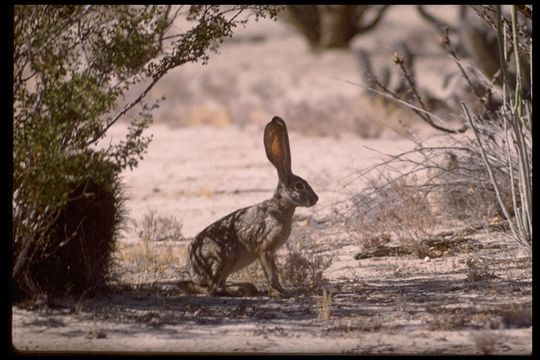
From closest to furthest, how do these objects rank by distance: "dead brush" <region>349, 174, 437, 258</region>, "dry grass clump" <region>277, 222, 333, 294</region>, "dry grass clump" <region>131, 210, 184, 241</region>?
"dry grass clump" <region>277, 222, 333, 294</region> → "dead brush" <region>349, 174, 437, 258</region> → "dry grass clump" <region>131, 210, 184, 241</region>

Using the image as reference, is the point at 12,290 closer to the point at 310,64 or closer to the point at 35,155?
the point at 35,155

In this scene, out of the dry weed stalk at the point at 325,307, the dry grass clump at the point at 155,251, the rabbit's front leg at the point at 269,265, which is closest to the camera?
the dry weed stalk at the point at 325,307

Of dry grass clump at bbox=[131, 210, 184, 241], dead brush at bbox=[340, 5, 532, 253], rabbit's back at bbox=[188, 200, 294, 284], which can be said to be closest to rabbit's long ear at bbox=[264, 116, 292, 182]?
rabbit's back at bbox=[188, 200, 294, 284]

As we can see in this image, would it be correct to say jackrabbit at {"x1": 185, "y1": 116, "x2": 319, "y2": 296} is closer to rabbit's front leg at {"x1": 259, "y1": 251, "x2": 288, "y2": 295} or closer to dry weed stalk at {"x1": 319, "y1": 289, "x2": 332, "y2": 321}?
rabbit's front leg at {"x1": 259, "y1": 251, "x2": 288, "y2": 295}

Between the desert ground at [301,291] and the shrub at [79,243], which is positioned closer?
the desert ground at [301,291]

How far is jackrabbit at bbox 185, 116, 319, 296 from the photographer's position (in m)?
7.79

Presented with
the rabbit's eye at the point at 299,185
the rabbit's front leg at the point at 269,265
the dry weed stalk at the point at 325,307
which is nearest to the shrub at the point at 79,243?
the rabbit's front leg at the point at 269,265

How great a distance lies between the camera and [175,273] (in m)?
8.67

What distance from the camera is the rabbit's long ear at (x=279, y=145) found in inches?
307

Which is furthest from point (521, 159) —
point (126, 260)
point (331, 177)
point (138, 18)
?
point (331, 177)

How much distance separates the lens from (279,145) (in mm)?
7855

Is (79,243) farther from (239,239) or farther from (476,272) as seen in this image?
(476,272)

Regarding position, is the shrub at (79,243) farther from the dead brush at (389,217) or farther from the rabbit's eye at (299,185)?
the dead brush at (389,217)

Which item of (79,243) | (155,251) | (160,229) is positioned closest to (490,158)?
(155,251)
